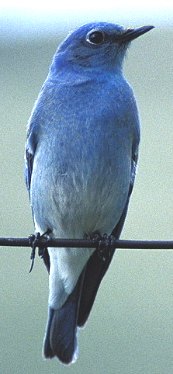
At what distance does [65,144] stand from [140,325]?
8678 mm

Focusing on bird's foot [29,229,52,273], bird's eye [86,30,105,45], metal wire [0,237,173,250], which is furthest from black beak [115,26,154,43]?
metal wire [0,237,173,250]

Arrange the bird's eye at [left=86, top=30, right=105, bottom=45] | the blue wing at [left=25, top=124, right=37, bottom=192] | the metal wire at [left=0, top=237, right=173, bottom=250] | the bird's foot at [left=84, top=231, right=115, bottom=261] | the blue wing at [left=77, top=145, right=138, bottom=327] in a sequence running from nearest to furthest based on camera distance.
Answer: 1. the metal wire at [left=0, top=237, right=173, bottom=250]
2. the bird's foot at [left=84, top=231, right=115, bottom=261]
3. the blue wing at [left=25, top=124, right=37, bottom=192]
4. the blue wing at [left=77, top=145, right=138, bottom=327]
5. the bird's eye at [left=86, top=30, right=105, bottom=45]

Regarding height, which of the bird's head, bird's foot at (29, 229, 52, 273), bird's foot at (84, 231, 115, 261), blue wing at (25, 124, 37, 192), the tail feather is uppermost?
the bird's head

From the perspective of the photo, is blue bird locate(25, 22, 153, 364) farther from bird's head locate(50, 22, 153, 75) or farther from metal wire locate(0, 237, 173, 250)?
metal wire locate(0, 237, 173, 250)

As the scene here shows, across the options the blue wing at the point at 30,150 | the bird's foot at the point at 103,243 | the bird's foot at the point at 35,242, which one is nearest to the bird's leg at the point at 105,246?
the bird's foot at the point at 103,243

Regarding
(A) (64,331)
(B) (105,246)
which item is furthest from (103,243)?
(A) (64,331)

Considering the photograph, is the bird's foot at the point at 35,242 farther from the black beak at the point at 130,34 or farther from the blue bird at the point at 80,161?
the black beak at the point at 130,34

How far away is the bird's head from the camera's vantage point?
1066cm

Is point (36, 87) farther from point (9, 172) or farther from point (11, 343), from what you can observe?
point (11, 343)

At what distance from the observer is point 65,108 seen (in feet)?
33.4

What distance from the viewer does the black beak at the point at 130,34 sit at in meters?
10.6

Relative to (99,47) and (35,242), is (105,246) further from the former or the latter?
(99,47)

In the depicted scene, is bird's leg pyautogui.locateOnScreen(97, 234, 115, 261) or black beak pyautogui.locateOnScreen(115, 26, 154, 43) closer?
bird's leg pyautogui.locateOnScreen(97, 234, 115, 261)

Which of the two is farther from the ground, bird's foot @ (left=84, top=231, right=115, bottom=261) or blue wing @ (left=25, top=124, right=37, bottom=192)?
blue wing @ (left=25, top=124, right=37, bottom=192)
